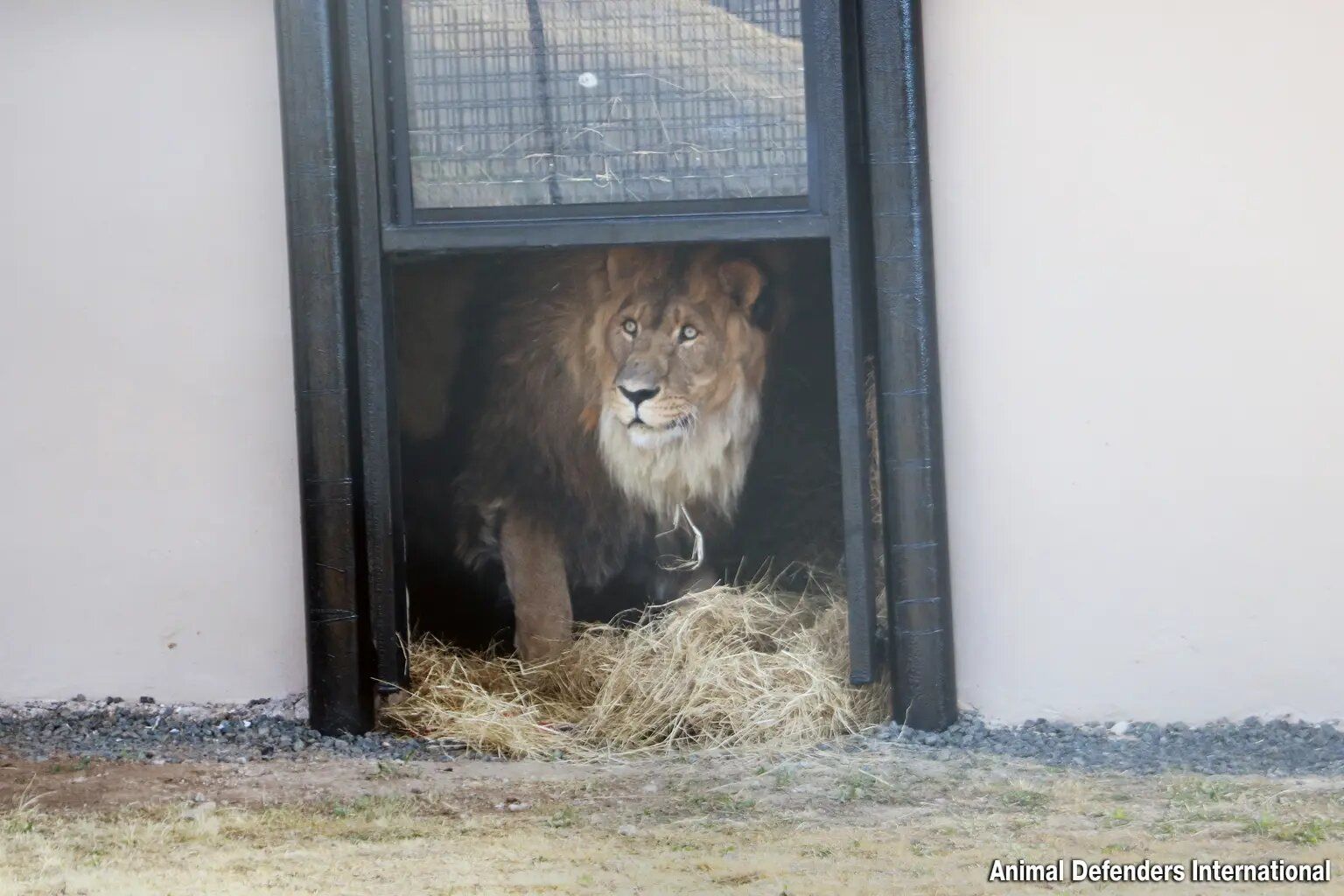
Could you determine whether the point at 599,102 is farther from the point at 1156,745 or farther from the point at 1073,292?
the point at 1156,745

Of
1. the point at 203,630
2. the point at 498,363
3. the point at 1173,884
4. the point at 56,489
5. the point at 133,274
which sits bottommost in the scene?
the point at 1173,884

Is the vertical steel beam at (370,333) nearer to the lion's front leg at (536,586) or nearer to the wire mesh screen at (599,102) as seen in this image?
the wire mesh screen at (599,102)

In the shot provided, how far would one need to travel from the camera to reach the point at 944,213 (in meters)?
4.18

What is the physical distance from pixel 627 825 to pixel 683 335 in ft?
5.15

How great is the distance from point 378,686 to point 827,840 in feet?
4.86

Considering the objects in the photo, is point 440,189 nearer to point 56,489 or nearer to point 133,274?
point 133,274

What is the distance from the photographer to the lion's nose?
455 cm

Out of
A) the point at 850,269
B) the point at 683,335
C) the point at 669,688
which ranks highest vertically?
the point at 850,269

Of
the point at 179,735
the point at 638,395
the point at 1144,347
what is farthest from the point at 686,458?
the point at 179,735

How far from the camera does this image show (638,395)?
4562 mm

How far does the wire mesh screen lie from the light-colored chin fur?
721 mm

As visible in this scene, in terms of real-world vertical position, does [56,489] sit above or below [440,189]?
below

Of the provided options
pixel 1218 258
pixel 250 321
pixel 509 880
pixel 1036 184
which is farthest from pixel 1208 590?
pixel 250 321

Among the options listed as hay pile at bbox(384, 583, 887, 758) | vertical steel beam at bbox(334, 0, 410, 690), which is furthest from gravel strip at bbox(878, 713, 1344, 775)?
vertical steel beam at bbox(334, 0, 410, 690)
